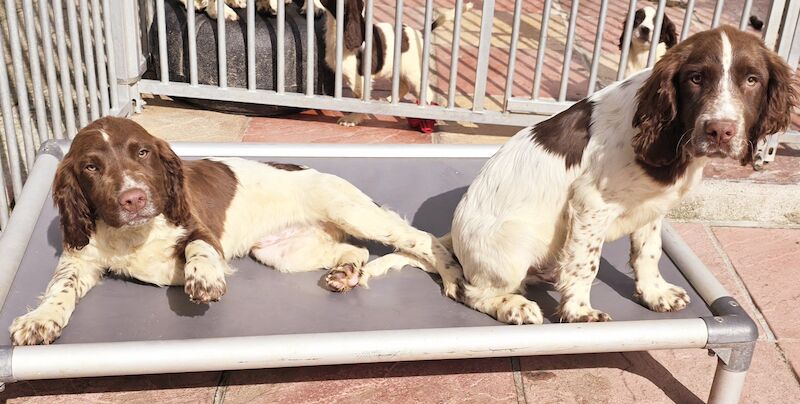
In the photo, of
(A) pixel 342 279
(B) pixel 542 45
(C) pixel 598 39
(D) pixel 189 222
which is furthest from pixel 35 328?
(C) pixel 598 39

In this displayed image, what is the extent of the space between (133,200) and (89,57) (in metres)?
2.53

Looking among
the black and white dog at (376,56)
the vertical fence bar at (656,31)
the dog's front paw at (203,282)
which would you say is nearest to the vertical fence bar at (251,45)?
the black and white dog at (376,56)

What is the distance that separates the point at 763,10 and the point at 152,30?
6609 mm

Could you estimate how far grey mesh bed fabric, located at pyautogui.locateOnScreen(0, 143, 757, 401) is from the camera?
113 inches

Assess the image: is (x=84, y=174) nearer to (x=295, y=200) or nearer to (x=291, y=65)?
(x=295, y=200)

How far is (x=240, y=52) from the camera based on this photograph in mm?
5906

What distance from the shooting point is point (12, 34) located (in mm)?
4348

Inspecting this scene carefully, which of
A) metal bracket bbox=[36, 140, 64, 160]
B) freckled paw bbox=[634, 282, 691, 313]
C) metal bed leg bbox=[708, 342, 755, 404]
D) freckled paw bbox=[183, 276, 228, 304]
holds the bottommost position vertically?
metal bed leg bbox=[708, 342, 755, 404]

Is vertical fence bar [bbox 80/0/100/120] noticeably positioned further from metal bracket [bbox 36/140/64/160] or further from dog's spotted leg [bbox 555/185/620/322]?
dog's spotted leg [bbox 555/185/620/322]

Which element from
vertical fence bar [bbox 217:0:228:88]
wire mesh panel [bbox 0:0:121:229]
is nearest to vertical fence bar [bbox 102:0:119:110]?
wire mesh panel [bbox 0:0:121:229]

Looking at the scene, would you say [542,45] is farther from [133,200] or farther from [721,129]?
[133,200]

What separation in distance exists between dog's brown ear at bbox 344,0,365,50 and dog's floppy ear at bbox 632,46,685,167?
3123 mm

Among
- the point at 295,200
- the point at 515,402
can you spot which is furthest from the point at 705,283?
the point at 295,200

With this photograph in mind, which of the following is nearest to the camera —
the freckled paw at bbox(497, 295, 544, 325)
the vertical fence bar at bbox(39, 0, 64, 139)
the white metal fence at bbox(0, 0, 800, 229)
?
the freckled paw at bbox(497, 295, 544, 325)
